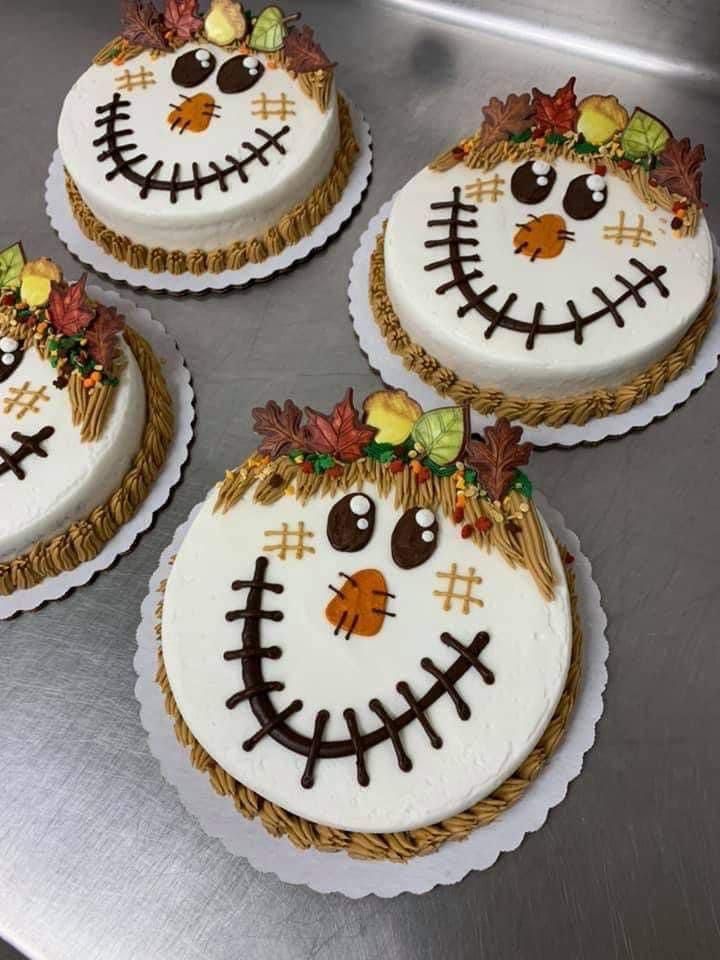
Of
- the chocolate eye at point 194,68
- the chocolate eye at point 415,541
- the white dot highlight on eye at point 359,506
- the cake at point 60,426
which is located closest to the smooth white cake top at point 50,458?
the cake at point 60,426

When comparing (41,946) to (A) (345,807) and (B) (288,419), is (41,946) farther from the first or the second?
(B) (288,419)

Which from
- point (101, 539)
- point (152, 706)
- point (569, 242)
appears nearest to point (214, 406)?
point (101, 539)

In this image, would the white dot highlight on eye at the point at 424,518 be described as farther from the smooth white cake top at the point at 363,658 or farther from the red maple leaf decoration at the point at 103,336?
the red maple leaf decoration at the point at 103,336

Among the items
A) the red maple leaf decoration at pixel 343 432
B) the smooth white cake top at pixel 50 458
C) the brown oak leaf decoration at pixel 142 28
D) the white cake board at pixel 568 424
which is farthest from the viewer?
the brown oak leaf decoration at pixel 142 28

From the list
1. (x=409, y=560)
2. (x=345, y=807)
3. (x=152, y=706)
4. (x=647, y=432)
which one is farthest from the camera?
(x=647, y=432)

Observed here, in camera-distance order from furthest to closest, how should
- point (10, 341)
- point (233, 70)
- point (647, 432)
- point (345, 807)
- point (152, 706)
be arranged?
point (233, 70) < point (647, 432) < point (10, 341) < point (152, 706) < point (345, 807)

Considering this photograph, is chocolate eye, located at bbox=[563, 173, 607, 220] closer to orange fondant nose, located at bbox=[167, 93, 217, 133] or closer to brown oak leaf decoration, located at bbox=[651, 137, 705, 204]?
brown oak leaf decoration, located at bbox=[651, 137, 705, 204]

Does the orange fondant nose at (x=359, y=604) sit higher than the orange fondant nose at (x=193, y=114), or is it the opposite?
the orange fondant nose at (x=193, y=114)
